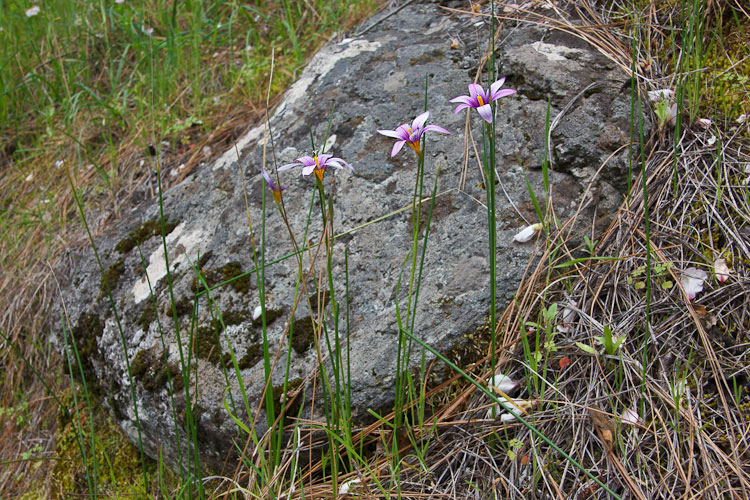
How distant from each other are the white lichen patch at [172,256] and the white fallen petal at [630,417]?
150cm

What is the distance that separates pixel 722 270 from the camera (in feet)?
4.98

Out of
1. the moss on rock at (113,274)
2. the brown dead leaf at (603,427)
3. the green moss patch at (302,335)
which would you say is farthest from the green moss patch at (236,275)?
the brown dead leaf at (603,427)

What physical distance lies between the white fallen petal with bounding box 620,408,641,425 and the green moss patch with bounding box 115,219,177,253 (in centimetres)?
173

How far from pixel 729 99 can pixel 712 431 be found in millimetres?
1121

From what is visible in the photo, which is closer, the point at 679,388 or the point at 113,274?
the point at 679,388

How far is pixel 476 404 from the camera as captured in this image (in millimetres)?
1561

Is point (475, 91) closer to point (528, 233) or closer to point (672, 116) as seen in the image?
point (528, 233)

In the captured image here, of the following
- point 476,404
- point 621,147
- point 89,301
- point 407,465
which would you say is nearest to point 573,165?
point 621,147

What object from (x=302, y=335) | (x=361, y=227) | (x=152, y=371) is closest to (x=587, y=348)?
(x=361, y=227)

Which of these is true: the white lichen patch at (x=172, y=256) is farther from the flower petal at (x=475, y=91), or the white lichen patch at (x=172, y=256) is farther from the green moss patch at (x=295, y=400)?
the flower petal at (x=475, y=91)

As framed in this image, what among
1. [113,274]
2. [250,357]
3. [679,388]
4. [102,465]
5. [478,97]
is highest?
[478,97]

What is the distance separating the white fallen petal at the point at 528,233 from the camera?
170 centimetres

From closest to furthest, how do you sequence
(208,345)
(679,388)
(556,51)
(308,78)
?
(679,388)
(208,345)
(556,51)
(308,78)

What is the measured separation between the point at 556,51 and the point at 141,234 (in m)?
1.83
